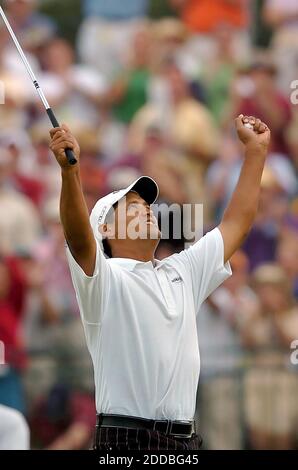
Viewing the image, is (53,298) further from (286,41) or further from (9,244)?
(286,41)

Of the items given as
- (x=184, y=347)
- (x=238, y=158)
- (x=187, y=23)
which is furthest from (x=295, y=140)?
(x=184, y=347)

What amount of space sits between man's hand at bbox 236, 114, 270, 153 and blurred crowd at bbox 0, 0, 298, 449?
11.2 feet

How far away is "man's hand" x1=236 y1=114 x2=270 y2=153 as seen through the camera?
5.77 m

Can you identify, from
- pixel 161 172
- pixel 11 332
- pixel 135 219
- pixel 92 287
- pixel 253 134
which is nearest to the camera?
pixel 92 287

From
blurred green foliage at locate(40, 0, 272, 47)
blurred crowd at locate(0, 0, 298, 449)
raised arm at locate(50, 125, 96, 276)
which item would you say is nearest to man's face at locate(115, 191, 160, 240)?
raised arm at locate(50, 125, 96, 276)

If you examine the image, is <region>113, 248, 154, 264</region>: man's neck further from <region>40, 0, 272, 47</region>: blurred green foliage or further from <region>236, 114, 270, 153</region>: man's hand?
<region>40, 0, 272, 47</region>: blurred green foliage

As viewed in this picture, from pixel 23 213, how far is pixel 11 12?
2259mm

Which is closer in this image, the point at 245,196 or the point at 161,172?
the point at 245,196

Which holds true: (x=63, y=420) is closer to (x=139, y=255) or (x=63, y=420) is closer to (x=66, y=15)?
(x=139, y=255)

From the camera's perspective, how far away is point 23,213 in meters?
10.1

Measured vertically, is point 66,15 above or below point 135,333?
above

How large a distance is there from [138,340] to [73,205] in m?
0.62

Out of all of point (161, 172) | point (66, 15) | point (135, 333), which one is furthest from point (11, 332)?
point (135, 333)

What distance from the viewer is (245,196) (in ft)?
18.7
